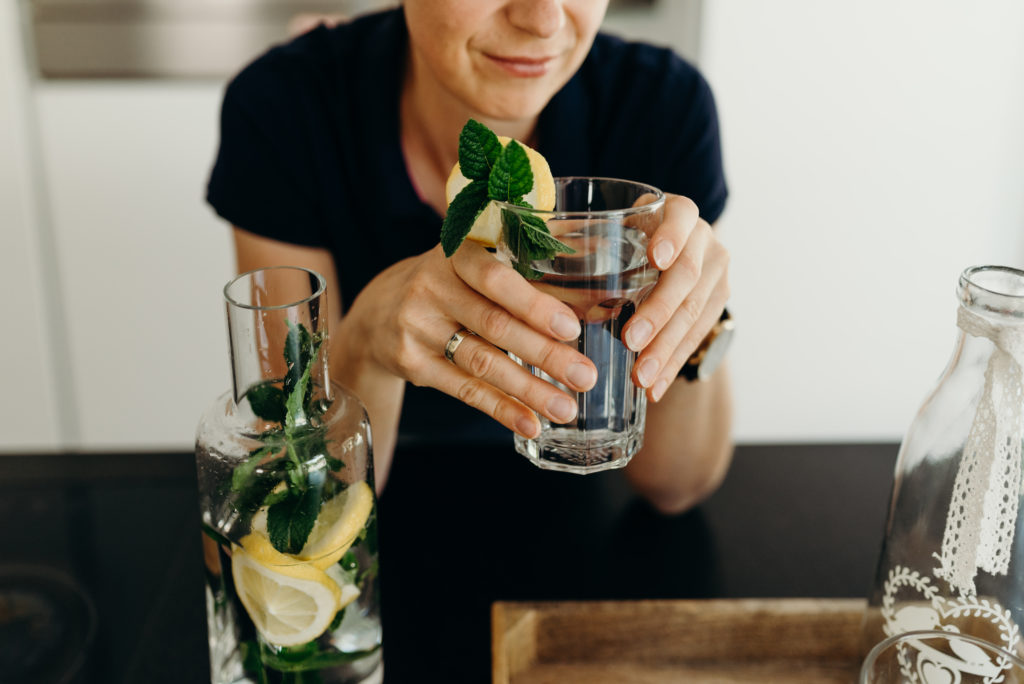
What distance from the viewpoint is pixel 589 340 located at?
2.37 ft

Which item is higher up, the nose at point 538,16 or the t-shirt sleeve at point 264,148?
the nose at point 538,16

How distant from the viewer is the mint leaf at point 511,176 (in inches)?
24.0

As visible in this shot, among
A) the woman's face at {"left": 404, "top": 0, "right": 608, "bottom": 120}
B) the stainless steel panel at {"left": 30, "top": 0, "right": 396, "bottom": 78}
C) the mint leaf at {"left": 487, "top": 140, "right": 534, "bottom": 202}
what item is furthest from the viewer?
the stainless steel panel at {"left": 30, "top": 0, "right": 396, "bottom": 78}

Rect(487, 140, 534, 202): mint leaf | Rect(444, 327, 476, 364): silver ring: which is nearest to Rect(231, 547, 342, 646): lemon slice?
Rect(444, 327, 476, 364): silver ring

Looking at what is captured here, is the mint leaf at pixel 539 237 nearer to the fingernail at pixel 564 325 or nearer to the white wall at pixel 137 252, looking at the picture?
the fingernail at pixel 564 325

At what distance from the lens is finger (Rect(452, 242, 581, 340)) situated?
68 cm

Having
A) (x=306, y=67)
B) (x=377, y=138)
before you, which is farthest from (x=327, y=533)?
(x=306, y=67)

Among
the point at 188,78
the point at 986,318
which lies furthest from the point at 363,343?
the point at 188,78

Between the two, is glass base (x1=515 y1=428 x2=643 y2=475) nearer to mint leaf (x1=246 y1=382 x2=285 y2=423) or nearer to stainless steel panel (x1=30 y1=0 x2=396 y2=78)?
mint leaf (x1=246 y1=382 x2=285 y2=423)

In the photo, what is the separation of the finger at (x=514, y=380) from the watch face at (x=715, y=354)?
39 cm

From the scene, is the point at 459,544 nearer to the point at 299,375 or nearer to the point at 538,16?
the point at 299,375

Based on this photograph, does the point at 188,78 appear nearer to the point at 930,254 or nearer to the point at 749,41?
the point at 749,41

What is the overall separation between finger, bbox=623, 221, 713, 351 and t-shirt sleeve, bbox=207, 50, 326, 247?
763 millimetres

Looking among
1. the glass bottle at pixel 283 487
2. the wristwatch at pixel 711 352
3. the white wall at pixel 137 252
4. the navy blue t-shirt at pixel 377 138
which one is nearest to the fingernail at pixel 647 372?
the glass bottle at pixel 283 487
